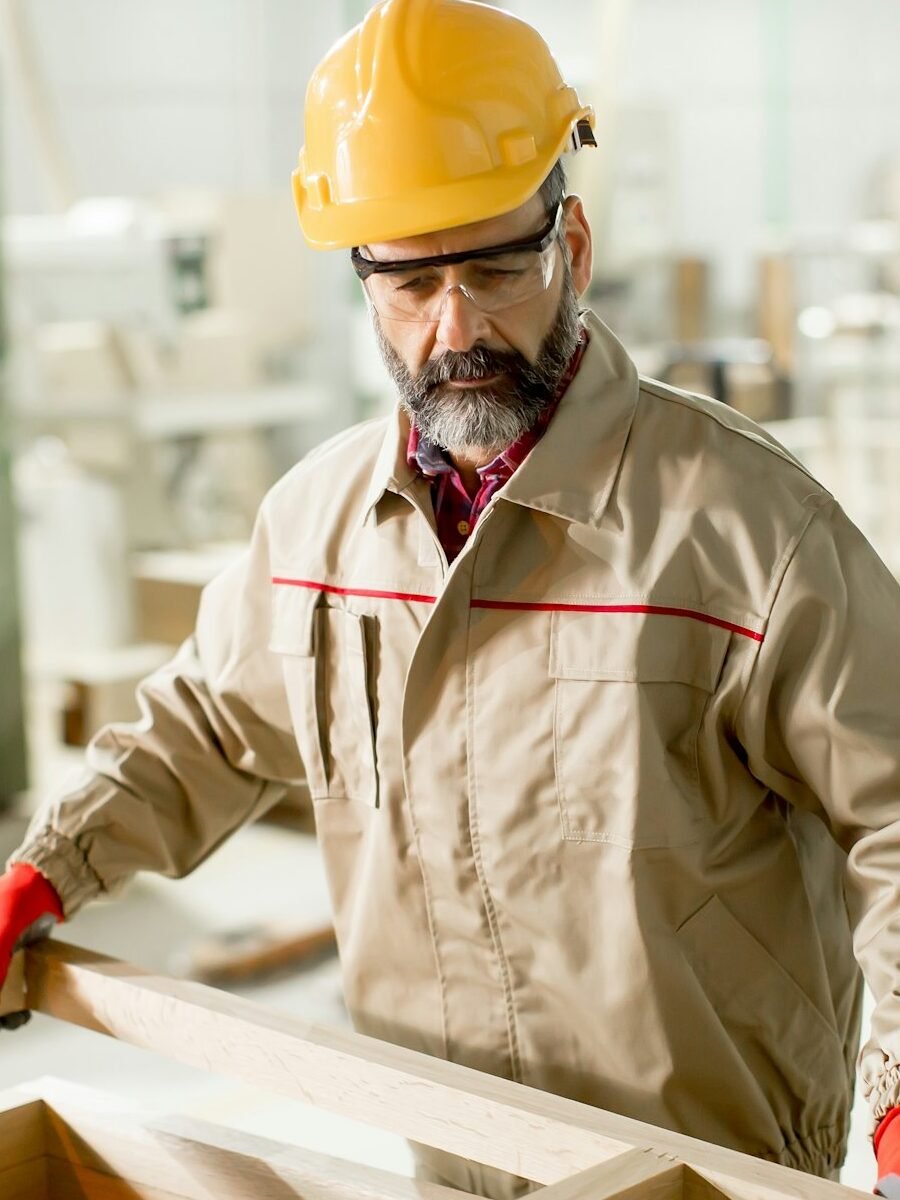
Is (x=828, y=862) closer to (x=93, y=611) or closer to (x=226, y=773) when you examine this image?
(x=226, y=773)

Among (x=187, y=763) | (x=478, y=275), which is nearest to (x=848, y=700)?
(x=478, y=275)

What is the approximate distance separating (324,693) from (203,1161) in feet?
1.51

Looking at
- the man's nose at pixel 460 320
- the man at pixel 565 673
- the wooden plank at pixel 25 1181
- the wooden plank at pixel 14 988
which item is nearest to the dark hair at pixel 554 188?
the man at pixel 565 673

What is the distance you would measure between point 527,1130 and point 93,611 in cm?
327

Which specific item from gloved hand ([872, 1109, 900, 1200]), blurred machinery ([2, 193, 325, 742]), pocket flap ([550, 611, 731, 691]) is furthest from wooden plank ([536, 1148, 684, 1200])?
blurred machinery ([2, 193, 325, 742])

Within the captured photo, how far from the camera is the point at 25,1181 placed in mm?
1516

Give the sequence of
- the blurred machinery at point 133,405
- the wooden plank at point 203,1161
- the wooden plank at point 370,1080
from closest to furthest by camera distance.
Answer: the wooden plank at point 370,1080 < the wooden plank at point 203,1161 < the blurred machinery at point 133,405

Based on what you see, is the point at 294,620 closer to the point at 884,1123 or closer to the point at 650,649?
the point at 650,649

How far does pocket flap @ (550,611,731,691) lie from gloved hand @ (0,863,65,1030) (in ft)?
2.03

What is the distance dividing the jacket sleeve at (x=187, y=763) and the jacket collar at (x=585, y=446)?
0.30 m

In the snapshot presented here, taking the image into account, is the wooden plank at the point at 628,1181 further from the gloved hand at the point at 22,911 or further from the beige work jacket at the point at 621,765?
the gloved hand at the point at 22,911

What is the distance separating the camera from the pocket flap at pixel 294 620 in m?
1.58

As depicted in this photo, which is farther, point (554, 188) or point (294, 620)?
point (294, 620)

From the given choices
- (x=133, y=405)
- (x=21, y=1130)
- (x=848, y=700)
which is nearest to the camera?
(x=848, y=700)
